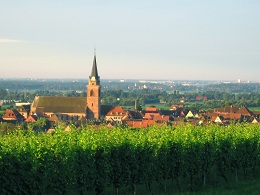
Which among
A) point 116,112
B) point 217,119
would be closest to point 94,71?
point 116,112

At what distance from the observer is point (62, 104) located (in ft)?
352

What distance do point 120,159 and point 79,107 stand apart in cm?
8031

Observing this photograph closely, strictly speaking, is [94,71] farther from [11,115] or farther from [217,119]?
[217,119]

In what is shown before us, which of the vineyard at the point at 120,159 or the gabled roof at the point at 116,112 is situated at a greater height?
the vineyard at the point at 120,159

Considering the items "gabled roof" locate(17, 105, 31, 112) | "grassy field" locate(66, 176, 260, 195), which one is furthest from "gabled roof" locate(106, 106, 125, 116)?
"grassy field" locate(66, 176, 260, 195)

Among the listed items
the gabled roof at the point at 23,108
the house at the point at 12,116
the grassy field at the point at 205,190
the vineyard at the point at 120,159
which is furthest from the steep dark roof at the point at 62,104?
the grassy field at the point at 205,190

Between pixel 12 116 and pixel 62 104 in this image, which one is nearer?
pixel 12 116

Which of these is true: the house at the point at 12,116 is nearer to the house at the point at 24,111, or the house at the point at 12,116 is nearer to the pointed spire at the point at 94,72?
the house at the point at 24,111

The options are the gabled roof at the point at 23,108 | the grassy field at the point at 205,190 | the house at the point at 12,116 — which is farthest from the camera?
the gabled roof at the point at 23,108

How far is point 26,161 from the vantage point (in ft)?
67.6

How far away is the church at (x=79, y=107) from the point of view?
104 m

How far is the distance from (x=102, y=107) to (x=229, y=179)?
79170 mm

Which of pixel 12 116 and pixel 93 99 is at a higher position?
Answer: pixel 93 99

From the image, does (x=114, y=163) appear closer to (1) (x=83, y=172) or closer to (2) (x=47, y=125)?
(1) (x=83, y=172)
